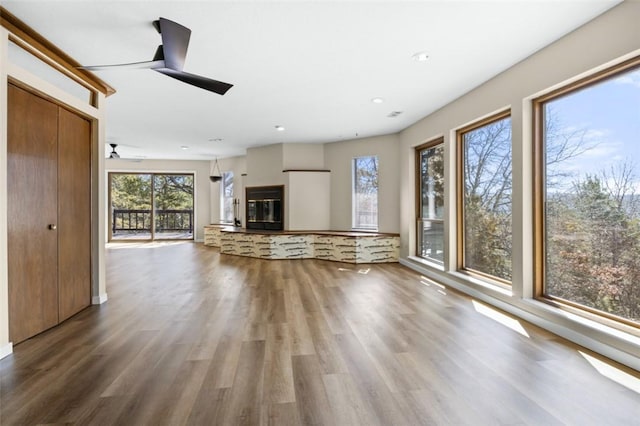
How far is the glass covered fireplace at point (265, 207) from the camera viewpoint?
7.57 m

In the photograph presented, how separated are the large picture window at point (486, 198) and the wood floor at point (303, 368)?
669mm

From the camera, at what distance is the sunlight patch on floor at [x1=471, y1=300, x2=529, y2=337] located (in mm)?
2962

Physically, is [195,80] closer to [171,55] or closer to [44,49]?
[171,55]

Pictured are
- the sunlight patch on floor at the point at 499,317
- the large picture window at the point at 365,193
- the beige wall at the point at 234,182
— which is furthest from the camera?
the beige wall at the point at 234,182

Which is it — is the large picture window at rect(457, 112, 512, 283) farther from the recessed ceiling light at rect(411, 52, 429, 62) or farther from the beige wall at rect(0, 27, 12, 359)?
the beige wall at rect(0, 27, 12, 359)

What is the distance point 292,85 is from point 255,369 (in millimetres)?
3084

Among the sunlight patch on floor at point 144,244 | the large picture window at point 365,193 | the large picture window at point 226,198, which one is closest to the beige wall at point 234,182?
the large picture window at point 226,198

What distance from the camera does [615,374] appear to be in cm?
216

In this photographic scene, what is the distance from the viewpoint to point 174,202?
10344 mm

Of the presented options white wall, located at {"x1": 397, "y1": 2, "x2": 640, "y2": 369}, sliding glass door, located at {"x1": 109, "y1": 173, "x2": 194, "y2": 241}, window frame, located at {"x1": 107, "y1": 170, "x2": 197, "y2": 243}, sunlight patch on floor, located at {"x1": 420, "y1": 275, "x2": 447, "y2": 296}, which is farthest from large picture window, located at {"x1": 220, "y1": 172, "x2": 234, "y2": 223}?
white wall, located at {"x1": 397, "y1": 2, "x2": 640, "y2": 369}

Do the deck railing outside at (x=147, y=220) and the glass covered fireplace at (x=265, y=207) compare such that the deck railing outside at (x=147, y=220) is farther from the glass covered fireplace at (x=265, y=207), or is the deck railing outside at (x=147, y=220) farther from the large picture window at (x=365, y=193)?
the large picture window at (x=365, y=193)

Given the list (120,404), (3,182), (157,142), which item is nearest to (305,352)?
(120,404)

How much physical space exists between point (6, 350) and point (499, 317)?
4.20 m

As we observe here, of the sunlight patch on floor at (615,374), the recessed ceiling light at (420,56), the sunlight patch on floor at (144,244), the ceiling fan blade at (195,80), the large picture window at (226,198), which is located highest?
the recessed ceiling light at (420,56)
